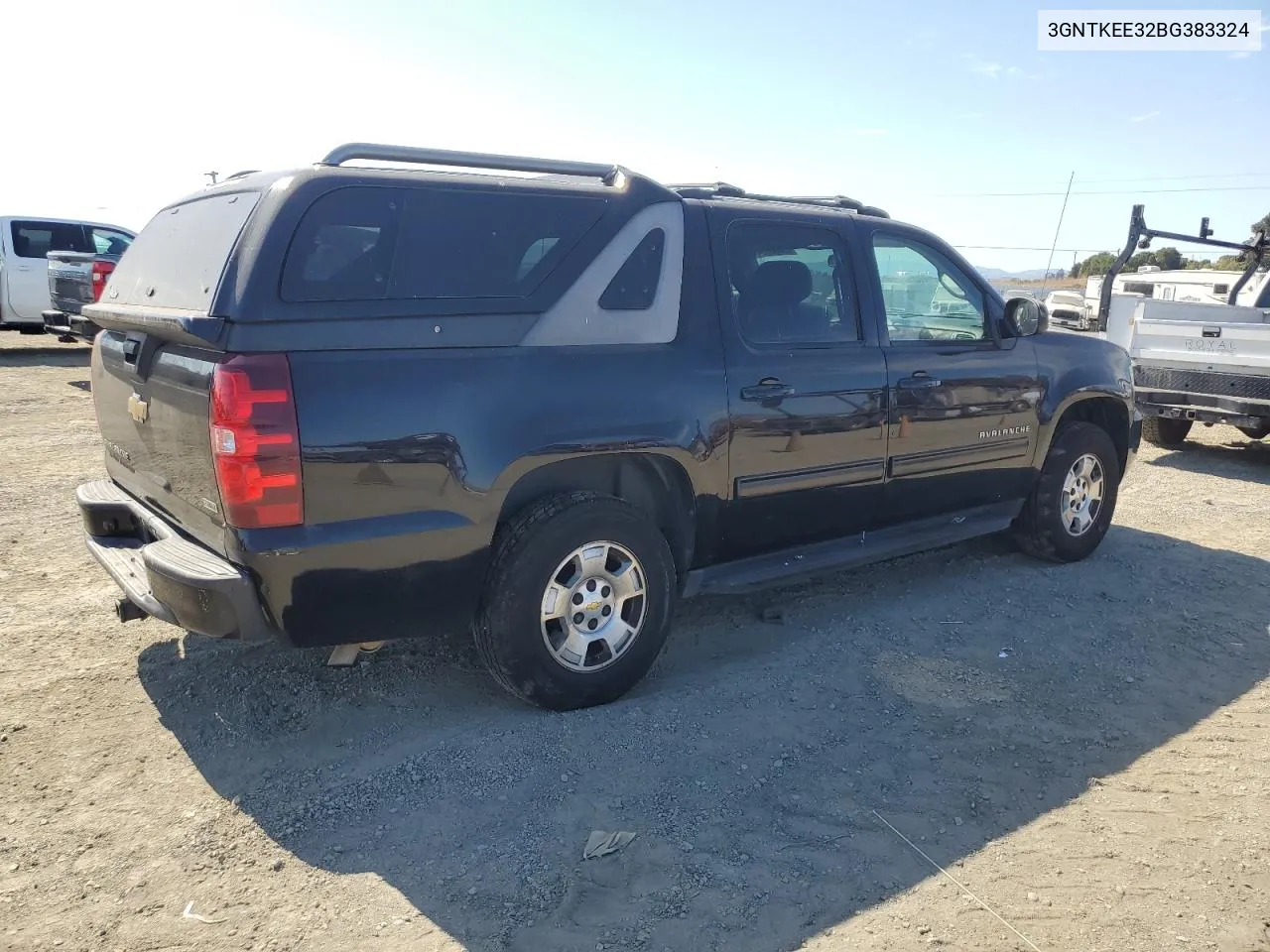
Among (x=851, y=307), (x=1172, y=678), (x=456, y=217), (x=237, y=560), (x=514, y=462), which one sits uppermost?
(x=456, y=217)

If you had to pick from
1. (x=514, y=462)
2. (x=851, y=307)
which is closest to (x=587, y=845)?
(x=514, y=462)

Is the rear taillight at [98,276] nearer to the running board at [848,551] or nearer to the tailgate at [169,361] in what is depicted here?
the tailgate at [169,361]

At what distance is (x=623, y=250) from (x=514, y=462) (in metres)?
0.97

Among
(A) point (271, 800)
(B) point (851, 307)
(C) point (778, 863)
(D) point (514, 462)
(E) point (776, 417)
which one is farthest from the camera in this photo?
(B) point (851, 307)

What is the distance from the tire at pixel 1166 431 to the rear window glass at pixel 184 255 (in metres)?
9.02

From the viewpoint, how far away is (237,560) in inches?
121

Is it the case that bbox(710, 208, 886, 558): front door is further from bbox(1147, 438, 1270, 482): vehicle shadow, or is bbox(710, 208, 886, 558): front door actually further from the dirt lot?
bbox(1147, 438, 1270, 482): vehicle shadow

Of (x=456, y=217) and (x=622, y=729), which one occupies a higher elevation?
(x=456, y=217)

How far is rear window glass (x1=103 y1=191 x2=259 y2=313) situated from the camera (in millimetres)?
3252

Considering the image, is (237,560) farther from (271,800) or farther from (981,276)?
(981,276)

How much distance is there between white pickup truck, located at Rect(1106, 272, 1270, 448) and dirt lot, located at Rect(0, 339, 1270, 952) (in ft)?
13.8

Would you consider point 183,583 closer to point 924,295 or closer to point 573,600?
point 573,600

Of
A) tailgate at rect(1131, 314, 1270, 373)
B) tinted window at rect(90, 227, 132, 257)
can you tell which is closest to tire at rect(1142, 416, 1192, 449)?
tailgate at rect(1131, 314, 1270, 373)

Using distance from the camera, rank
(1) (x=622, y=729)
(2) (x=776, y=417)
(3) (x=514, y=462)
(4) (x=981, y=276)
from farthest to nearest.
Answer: (4) (x=981, y=276) < (2) (x=776, y=417) < (1) (x=622, y=729) < (3) (x=514, y=462)
